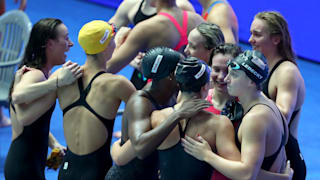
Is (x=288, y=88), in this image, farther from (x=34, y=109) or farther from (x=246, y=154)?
(x=34, y=109)

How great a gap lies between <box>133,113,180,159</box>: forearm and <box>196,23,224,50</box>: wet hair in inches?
48.9

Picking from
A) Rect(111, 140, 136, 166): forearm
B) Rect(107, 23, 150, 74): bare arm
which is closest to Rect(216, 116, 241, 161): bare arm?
Rect(111, 140, 136, 166): forearm

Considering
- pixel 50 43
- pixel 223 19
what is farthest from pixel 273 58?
pixel 50 43

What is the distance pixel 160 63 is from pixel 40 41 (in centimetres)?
129

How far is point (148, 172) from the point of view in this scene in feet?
12.2

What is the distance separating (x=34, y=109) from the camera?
163 inches

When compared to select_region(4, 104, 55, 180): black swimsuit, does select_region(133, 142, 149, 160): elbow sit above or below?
above

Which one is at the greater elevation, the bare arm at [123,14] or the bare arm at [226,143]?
the bare arm at [226,143]

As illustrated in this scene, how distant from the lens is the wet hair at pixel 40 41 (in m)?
4.33

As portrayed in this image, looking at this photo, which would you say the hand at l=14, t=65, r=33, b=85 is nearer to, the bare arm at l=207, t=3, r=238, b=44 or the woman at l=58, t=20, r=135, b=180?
the woman at l=58, t=20, r=135, b=180

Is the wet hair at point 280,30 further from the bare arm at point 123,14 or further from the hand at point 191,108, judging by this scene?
the bare arm at point 123,14

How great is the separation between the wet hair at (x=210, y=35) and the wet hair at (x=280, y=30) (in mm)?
374

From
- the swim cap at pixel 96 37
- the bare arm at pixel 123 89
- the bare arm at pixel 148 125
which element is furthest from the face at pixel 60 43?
the bare arm at pixel 148 125

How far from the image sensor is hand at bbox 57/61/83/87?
152 inches
